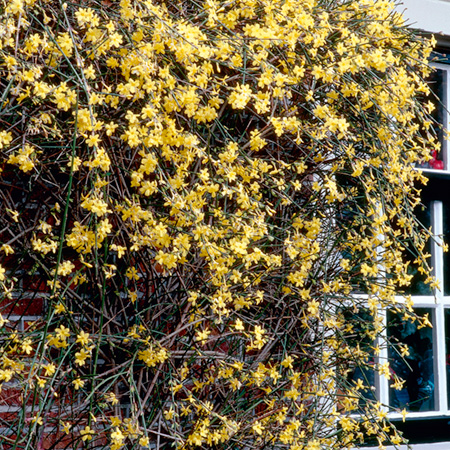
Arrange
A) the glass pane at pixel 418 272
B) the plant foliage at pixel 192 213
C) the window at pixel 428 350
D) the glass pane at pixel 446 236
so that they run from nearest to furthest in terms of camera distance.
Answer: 1. the plant foliage at pixel 192 213
2. the window at pixel 428 350
3. the glass pane at pixel 418 272
4. the glass pane at pixel 446 236

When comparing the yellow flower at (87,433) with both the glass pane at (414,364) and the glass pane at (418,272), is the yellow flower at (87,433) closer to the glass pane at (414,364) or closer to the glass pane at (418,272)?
the glass pane at (414,364)

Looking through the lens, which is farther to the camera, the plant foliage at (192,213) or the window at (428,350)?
the window at (428,350)

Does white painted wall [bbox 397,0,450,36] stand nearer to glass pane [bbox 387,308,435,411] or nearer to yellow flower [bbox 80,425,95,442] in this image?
glass pane [bbox 387,308,435,411]

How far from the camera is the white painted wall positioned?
9.46 feet

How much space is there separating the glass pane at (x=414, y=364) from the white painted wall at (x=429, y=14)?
128cm

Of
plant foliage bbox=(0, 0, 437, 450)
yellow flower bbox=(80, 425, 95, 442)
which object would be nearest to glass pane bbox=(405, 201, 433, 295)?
plant foliage bbox=(0, 0, 437, 450)

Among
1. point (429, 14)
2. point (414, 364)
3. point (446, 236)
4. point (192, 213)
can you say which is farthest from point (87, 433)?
point (429, 14)

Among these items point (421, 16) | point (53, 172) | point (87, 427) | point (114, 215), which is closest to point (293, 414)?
point (87, 427)

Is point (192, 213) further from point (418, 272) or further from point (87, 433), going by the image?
point (418, 272)

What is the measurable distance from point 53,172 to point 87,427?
761 millimetres

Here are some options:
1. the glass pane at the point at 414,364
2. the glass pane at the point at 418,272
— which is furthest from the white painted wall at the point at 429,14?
the glass pane at the point at 414,364

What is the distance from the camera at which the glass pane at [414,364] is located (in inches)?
115

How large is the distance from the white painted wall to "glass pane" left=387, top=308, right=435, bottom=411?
50.5 inches

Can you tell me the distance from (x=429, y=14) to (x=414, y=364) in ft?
5.21
